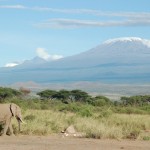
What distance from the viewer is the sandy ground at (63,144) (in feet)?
56.5

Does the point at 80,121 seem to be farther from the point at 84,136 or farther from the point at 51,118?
the point at 84,136

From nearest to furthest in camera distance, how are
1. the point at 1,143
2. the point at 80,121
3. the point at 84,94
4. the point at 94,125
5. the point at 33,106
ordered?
the point at 1,143
the point at 94,125
the point at 80,121
the point at 33,106
the point at 84,94

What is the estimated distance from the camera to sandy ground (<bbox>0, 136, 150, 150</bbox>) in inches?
678

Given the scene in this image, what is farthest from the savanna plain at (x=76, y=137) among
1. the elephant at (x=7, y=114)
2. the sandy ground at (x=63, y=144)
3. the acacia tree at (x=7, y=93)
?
the acacia tree at (x=7, y=93)

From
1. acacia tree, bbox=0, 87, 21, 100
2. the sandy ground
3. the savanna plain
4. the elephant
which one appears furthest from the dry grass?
acacia tree, bbox=0, 87, 21, 100

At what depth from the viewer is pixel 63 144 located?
1808 cm

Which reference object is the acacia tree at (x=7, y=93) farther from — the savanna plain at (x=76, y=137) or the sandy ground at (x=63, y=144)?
the sandy ground at (x=63, y=144)

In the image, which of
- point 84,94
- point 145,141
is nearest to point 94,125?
point 145,141

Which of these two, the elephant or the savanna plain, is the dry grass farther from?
the elephant

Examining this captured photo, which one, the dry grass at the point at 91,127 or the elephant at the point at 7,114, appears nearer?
the elephant at the point at 7,114

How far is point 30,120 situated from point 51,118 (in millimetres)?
1499

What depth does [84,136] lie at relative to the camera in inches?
823

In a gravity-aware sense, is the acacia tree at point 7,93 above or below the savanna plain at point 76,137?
above

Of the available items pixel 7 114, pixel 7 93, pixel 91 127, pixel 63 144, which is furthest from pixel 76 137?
pixel 7 93
